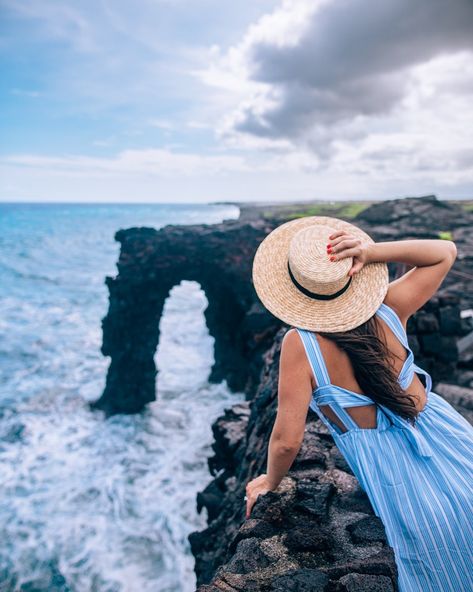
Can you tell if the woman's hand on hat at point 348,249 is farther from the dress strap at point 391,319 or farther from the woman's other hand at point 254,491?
the woman's other hand at point 254,491

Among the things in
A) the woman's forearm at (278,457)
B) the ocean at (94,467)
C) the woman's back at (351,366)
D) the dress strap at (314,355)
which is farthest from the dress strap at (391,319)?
the ocean at (94,467)

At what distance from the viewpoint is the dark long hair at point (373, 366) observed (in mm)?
2250

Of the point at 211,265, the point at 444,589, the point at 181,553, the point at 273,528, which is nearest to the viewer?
the point at 444,589

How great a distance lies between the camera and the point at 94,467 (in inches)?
537

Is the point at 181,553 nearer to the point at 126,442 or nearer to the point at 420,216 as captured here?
the point at 126,442

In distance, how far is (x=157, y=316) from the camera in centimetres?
1814

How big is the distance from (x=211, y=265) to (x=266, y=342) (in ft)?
19.7

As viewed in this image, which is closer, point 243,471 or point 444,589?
point 444,589

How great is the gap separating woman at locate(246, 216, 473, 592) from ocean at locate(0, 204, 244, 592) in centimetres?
853

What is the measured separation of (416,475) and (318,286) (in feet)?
3.65

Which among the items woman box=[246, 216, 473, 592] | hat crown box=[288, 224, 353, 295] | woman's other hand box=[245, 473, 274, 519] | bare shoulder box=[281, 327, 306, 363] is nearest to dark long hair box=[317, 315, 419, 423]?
woman box=[246, 216, 473, 592]

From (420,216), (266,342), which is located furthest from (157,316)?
(420,216)

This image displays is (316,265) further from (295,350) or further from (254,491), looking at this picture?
(254,491)

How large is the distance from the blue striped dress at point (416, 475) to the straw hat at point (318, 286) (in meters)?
0.13
